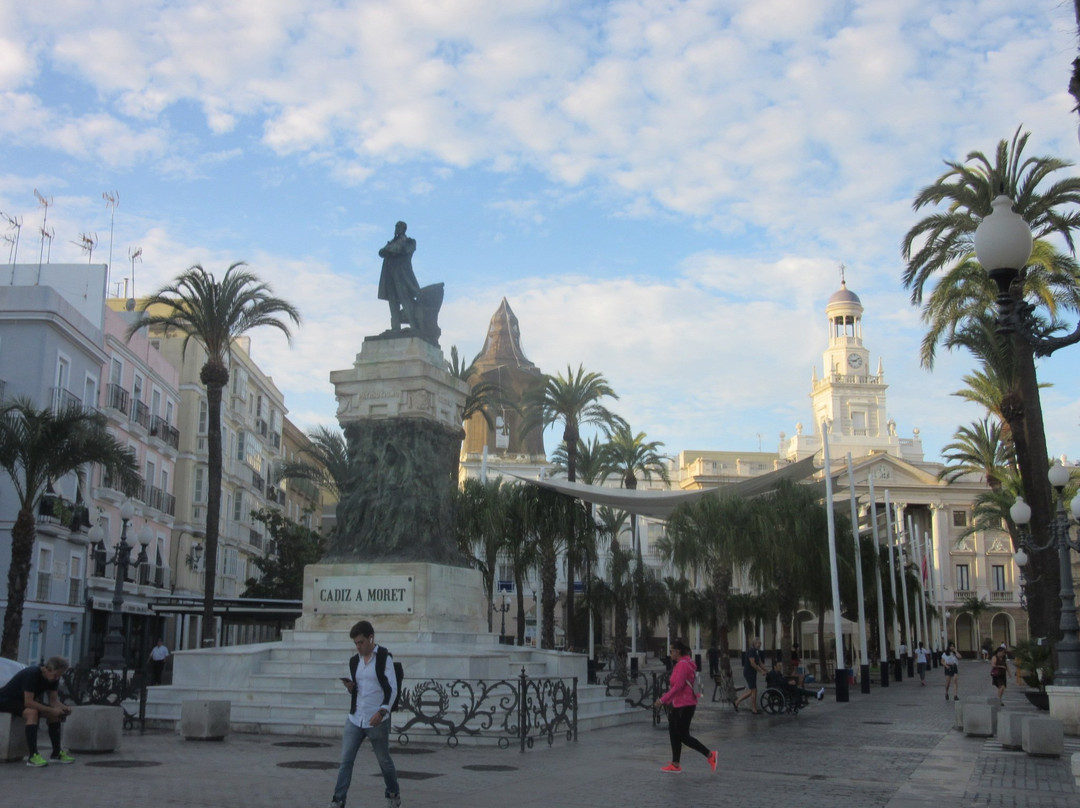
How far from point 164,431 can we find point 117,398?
205 inches

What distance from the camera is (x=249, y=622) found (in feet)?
148

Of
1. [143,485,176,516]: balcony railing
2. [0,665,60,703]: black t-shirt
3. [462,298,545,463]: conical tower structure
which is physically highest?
[462,298,545,463]: conical tower structure

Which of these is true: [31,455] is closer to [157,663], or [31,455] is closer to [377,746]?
[157,663]

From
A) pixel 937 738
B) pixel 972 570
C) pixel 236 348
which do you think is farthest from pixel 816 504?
pixel 972 570

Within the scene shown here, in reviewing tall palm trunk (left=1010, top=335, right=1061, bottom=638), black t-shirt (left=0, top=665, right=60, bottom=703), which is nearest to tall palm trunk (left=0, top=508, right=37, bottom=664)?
black t-shirt (left=0, top=665, right=60, bottom=703)

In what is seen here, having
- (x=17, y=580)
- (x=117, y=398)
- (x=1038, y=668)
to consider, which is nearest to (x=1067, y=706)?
(x=1038, y=668)

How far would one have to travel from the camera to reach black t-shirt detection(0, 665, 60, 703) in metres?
11.6

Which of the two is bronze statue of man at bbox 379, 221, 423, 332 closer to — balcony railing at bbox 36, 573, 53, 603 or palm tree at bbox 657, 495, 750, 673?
palm tree at bbox 657, 495, 750, 673

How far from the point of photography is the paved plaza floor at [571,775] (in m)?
9.72

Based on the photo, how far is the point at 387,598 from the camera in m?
19.3

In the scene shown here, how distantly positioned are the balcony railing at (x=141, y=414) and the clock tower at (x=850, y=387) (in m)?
74.7

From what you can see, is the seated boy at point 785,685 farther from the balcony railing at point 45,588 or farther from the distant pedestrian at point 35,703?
the balcony railing at point 45,588

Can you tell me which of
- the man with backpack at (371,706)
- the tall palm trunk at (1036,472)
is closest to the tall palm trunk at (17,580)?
the man with backpack at (371,706)

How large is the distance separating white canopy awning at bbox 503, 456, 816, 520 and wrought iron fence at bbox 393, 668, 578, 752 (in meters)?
13.0
